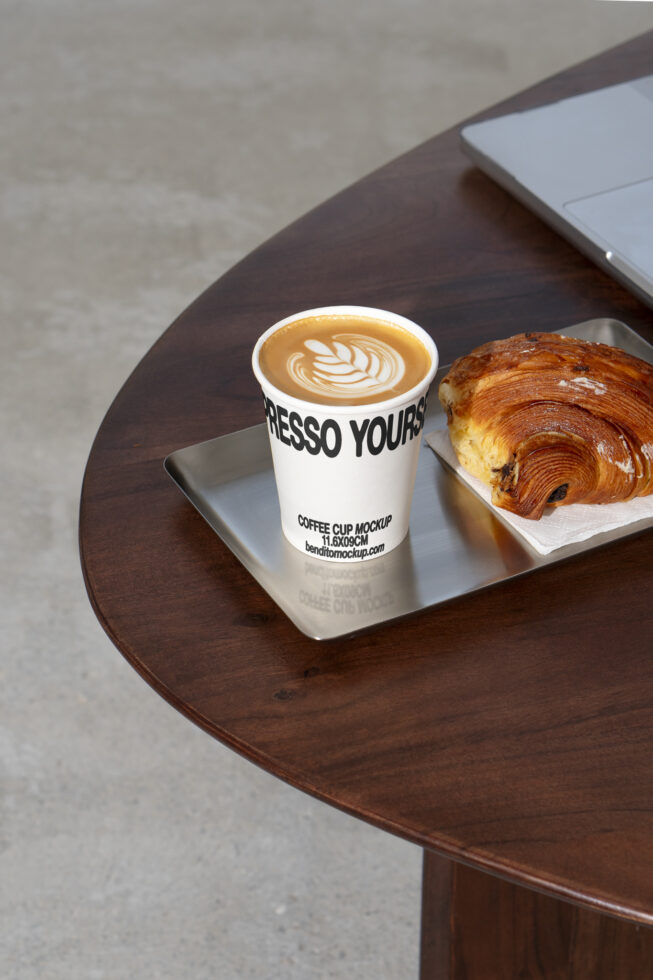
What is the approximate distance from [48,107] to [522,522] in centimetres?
218

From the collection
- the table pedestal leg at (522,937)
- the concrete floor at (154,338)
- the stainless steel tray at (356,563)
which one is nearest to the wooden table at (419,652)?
the stainless steel tray at (356,563)

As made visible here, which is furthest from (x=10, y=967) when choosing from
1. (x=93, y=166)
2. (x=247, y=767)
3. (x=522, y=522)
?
(x=93, y=166)

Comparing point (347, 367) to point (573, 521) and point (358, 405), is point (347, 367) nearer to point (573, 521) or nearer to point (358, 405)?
point (358, 405)

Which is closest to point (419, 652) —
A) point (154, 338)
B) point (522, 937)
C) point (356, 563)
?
point (356, 563)

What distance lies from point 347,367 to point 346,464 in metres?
0.05

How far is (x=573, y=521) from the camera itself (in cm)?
56

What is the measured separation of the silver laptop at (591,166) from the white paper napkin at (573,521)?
0.20 meters

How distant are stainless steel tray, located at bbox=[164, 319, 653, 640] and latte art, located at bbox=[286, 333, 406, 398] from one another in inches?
3.5

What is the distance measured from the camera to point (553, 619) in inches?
20.7

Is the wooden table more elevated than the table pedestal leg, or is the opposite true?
the wooden table

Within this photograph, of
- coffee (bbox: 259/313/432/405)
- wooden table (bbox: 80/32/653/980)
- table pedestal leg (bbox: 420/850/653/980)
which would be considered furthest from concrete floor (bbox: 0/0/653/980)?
coffee (bbox: 259/313/432/405)

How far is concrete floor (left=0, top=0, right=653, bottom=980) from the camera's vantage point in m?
1.08

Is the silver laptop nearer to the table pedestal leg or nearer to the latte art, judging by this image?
the latte art

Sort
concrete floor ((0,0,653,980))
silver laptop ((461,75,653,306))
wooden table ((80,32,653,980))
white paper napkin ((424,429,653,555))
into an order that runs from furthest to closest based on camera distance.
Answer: concrete floor ((0,0,653,980)), silver laptop ((461,75,653,306)), white paper napkin ((424,429,653,555)), wooden table ((80,32,653,980))
